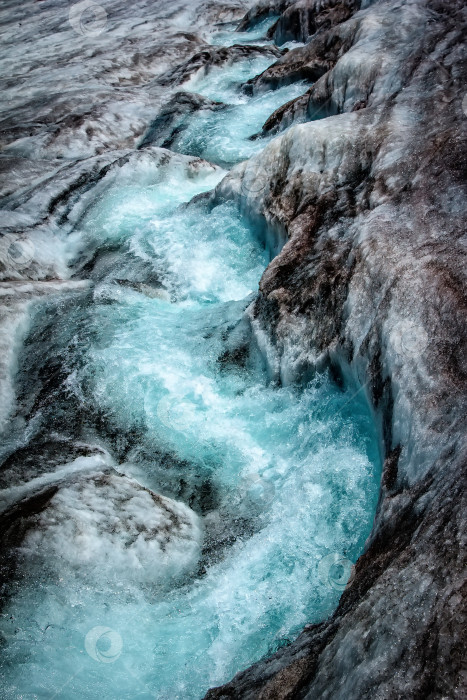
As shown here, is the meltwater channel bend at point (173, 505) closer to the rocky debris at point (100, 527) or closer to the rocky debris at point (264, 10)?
the rocky debris at point (100, 527)

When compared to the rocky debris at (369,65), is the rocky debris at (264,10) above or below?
above

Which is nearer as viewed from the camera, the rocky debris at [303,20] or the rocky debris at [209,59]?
the rocky debris at [303,20]

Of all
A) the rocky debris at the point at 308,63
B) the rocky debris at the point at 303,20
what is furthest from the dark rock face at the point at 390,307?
the rocky debris at the point at 303,20

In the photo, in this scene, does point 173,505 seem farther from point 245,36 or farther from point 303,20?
point 245,36

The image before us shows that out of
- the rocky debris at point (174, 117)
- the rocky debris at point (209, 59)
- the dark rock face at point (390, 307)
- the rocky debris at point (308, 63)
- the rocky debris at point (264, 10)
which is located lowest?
the dark rock face at point (390, 307)

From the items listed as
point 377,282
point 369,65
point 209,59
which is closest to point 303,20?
point 209,59

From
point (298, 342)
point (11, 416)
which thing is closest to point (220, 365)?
point (298, 342)

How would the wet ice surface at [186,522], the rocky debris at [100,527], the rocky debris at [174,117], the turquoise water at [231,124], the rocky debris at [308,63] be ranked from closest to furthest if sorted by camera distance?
1. the wet ice surface at [186,522]
2. the rocky debris at [100,527]
3. the rocky debris at [308,63]
4. the turquoise water at [231,124]
5. the rocky debris at [174,117]

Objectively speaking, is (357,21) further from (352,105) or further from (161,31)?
(161,31)

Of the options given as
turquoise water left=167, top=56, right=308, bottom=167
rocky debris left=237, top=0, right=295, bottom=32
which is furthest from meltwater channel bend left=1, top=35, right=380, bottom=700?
rocky debris left=237, top=0, right=295, bottom=32
